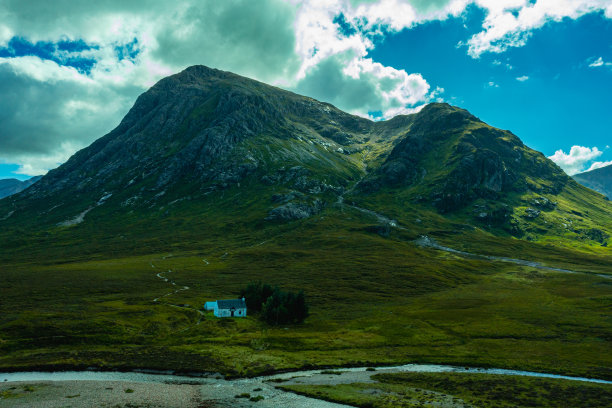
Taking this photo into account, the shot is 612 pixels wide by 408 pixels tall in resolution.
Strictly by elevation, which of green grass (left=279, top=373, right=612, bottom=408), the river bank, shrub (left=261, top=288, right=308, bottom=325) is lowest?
green grass (left=279, top=373, right=612, bottom=408)

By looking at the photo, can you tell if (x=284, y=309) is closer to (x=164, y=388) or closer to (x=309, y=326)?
(x=309, y=326)

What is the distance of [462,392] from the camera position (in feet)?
194

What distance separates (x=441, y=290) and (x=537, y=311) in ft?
158

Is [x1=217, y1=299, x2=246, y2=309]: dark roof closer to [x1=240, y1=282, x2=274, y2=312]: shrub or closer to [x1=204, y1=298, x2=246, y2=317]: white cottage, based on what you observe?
[x1=204, y1=298, x2=246, y2=317]: white cottage

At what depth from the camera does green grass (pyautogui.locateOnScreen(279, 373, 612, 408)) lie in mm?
53594

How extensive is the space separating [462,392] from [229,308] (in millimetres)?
75202

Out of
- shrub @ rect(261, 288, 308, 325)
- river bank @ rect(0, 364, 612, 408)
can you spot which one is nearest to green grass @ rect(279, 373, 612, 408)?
river bank @ rect(0, 364, 612, 408)

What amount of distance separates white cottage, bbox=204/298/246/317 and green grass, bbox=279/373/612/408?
187ft

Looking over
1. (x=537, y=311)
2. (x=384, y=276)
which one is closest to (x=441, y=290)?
(x=384, y=276)

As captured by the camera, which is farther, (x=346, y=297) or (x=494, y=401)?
(x=346, y=297)

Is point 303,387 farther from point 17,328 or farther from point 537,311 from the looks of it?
point 537,311

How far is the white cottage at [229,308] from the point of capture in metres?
113

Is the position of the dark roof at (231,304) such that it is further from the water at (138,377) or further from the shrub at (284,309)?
the water at (138,377)

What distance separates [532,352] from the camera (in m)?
85.5
